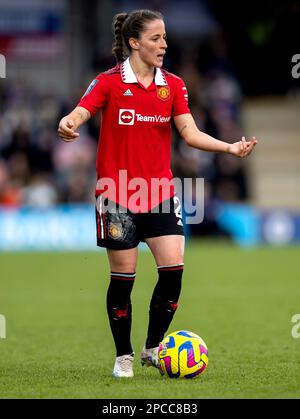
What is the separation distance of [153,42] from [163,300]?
68.1 inches

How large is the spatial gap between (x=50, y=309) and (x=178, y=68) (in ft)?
46.4

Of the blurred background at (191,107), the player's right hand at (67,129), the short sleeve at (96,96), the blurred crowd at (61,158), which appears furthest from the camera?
the blurred crowd at (61,158)

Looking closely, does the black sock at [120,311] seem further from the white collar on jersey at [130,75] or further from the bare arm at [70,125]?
the white collar on jersey at [130,75]

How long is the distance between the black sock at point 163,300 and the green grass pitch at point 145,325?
29cm

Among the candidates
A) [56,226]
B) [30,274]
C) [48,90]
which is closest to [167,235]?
[30,274]

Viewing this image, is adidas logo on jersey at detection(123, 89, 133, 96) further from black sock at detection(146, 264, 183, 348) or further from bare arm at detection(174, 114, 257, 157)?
black sock at detection(146, 264, 183, 348)

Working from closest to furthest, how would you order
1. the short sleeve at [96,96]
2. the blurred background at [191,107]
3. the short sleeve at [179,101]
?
the short sleeve at [96,96] → the short sleeve at [179,101] → the blurred background at [191,107]

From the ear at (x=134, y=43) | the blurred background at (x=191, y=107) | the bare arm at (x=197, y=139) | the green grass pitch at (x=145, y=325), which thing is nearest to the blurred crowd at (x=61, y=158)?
the blurred background at (x=191, y=107)

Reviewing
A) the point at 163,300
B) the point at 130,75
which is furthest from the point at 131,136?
the point at 163,300

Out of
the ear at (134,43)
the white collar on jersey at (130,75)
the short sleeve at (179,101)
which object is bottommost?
the short sleeve at (179,101)

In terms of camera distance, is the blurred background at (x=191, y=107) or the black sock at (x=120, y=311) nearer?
the black sock at (x=120, y=311)

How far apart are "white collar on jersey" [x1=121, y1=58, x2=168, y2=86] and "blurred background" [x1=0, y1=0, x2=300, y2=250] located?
44.1 feet

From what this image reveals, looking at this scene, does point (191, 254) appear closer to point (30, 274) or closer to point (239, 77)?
point (30, 274)

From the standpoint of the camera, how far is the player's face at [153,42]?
22.5ft
